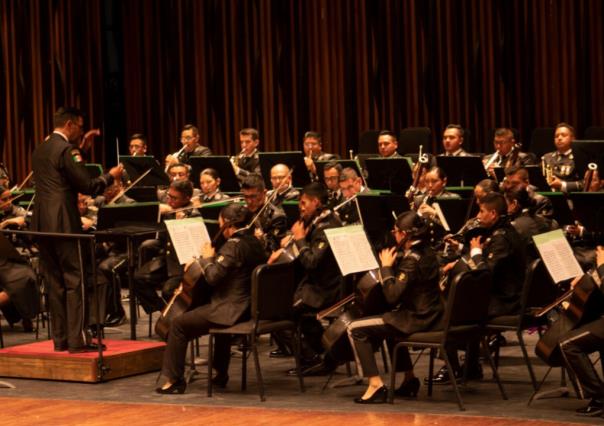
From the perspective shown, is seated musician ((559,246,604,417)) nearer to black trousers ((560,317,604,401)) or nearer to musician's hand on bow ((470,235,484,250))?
black trousers ((560,317,604,401))

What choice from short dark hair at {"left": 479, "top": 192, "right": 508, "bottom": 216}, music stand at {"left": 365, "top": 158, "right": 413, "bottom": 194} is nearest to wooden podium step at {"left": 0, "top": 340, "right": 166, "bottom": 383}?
short dark hair at {"left": 479, "top": 192, "right": 508, "bottom": 216}

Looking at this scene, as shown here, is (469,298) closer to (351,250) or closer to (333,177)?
(351,250)

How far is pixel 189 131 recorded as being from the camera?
12398 mm

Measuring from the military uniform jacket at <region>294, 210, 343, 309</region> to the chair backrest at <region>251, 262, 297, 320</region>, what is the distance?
0.32 metres

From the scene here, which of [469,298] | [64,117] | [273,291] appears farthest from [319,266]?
[64,117]

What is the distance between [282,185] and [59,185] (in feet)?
7.94

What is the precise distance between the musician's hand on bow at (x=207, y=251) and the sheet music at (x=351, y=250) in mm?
744

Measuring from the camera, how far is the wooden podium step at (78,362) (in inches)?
292

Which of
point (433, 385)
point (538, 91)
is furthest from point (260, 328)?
point (538, 91)

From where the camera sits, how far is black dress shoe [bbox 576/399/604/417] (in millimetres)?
6094

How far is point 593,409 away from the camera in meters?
6.13

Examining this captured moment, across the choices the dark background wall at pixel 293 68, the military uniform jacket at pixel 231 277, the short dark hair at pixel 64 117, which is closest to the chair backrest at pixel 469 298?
the military uniform jacket at pixel 231 277

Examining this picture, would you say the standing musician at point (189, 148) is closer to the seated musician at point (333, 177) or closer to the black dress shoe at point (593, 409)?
the seated musician at point (333, 177)

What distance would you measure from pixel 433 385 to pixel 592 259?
2068 millimetres
